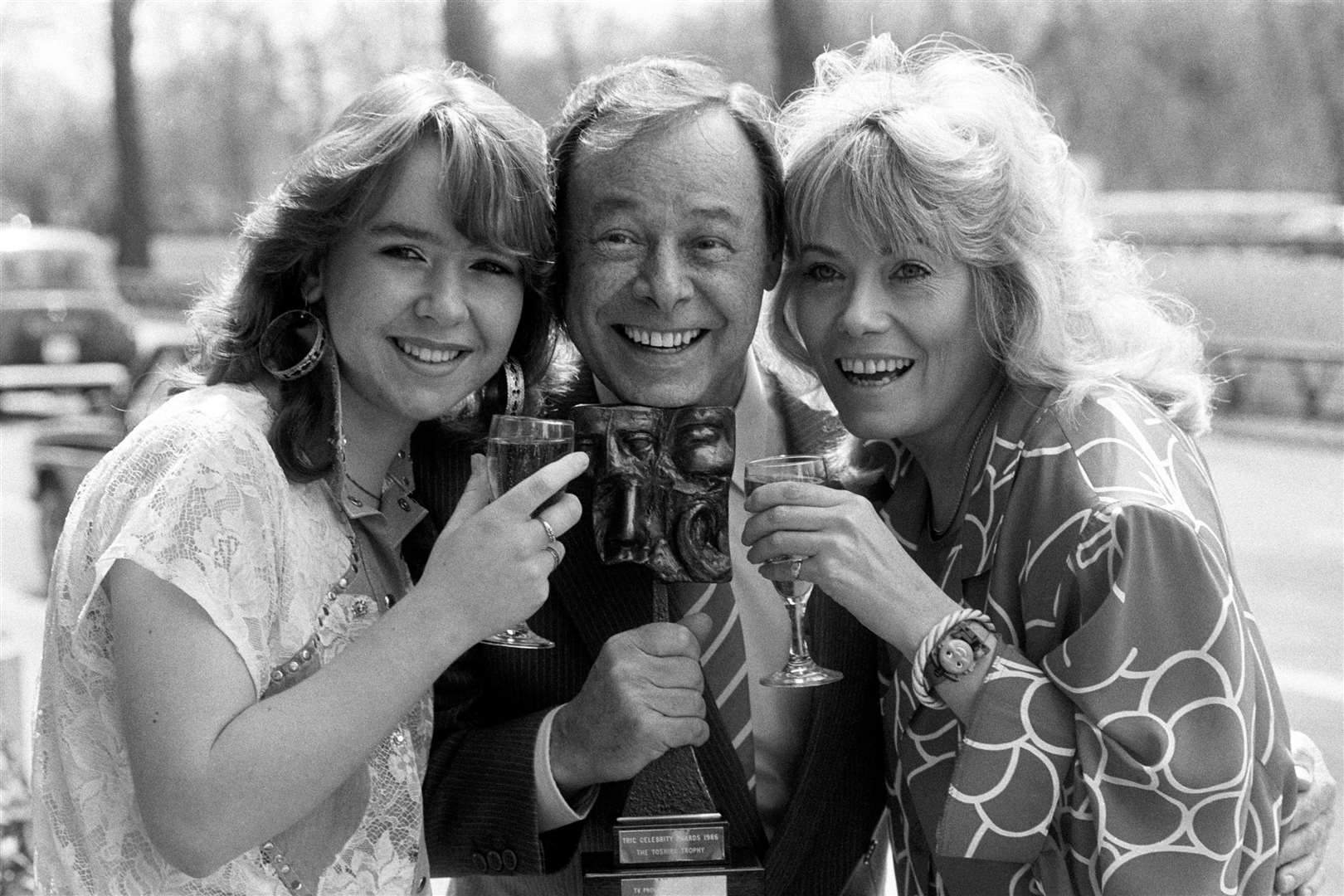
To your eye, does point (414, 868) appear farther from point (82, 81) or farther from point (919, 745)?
point (82, 81)

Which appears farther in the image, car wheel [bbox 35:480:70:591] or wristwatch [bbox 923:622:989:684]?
car wheel [bbox 35:480:70:591]

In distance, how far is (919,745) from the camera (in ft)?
9.10

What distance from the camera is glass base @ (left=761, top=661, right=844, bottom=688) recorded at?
111 inches

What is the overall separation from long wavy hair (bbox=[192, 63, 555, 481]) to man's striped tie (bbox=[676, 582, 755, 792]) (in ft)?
2.51

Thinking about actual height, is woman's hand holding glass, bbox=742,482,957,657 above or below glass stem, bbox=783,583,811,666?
above

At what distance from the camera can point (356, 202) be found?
2693 mm

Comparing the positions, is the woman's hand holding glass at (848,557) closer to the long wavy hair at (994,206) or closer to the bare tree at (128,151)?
the long wavy hair at (994,206)

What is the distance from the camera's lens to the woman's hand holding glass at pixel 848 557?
258 cm

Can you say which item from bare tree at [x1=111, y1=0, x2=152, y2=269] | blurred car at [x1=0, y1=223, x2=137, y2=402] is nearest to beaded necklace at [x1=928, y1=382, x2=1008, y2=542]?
blurred car at [x1=0, y1=223, x2=137, y2=402]

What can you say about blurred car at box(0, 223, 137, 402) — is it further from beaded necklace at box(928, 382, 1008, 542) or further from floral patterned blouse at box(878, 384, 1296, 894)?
floral patterned blouse at box(878, 384, 1296, 894)

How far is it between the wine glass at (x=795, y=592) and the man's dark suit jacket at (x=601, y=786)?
189mm

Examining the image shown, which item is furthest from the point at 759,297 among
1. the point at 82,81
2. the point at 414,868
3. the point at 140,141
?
the point at 82,81

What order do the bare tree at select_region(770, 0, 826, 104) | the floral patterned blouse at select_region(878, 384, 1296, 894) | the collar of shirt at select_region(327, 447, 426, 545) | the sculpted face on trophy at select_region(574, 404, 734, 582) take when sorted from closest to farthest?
the floral patterned blouse at select_region(878, 384, 1296, 894), the collar of shirt at select_region(327, 447, 426, 545), the sculpted face on trophy at select_region(574, 404, 734, 582), the bare tree at select_region(770, 0, 826, 104)

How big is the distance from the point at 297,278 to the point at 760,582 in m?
1.12
